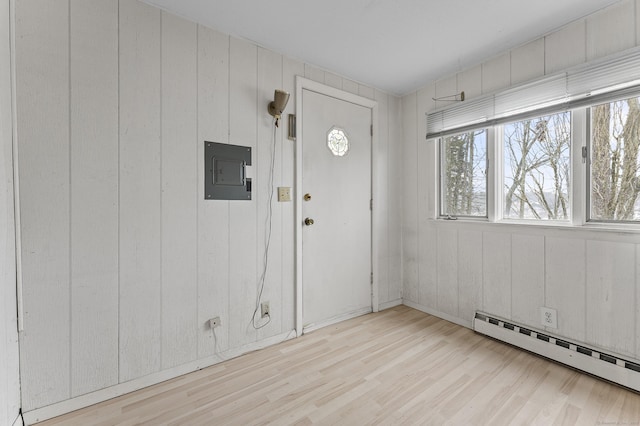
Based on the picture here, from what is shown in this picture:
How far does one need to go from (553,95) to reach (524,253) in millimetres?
1149

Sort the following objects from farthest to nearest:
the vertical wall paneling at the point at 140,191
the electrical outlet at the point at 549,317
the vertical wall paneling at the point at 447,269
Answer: the vertical wall paneling at the point at 447,269 → the electrical outlet at the point at 549,317 → the vertical wall paneling at the point at 140,191

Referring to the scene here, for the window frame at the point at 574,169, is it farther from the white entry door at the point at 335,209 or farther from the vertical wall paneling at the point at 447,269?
the white entry door at the point at 335,209

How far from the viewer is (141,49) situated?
1.67 metres

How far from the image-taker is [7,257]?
1.26m

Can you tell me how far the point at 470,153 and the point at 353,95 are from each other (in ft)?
3.99

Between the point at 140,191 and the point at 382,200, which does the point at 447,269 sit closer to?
the point at 382,200

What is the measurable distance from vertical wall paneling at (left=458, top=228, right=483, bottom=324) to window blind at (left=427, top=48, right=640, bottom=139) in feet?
3.20

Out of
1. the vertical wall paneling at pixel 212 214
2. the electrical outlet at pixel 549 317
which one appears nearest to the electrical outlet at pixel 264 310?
the vertical wall paneling at pixel 212 214

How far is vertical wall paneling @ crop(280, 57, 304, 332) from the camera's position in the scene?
227 cm

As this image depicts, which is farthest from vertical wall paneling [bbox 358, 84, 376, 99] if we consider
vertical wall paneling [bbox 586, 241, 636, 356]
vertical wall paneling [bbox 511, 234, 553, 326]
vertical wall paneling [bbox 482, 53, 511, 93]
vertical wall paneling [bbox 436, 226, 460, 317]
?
vertical wall paneling [bbox 586, 241, 636, 356]

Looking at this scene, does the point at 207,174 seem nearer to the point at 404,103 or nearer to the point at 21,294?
the point at 21,294

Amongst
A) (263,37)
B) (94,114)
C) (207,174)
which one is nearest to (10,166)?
(94,114)

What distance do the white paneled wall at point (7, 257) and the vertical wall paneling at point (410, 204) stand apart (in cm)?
297

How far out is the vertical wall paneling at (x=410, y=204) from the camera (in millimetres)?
2979
